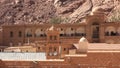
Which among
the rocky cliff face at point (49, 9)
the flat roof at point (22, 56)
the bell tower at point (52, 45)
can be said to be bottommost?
the flat roof at point (22, 56)

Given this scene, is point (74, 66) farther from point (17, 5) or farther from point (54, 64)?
point (17, 5)

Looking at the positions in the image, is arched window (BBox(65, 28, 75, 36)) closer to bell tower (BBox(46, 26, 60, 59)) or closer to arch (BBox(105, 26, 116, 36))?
arch (BBox(105, 26, 116, 36))

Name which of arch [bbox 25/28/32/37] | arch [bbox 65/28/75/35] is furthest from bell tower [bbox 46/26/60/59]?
arch [bbox 25/28/32/37]

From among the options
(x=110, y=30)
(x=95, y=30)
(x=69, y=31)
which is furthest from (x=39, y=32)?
(x=110, y=30)

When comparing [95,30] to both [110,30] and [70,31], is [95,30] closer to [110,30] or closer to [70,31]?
[110,30]

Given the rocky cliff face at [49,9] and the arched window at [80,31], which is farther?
the rocky cliff face at [49,9]

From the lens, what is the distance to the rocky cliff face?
95.7m

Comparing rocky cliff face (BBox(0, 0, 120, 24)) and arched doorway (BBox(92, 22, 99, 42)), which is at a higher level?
rocky cliff face (BBox(0, 0, 120, 24))

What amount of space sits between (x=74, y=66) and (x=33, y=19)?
195 feet

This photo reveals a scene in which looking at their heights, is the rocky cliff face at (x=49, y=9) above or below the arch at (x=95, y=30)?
above

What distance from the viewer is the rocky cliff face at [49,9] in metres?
95.7

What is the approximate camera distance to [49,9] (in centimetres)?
10438

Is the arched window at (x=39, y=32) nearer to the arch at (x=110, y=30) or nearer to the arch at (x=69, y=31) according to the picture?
the arch at (x=69, y=31)

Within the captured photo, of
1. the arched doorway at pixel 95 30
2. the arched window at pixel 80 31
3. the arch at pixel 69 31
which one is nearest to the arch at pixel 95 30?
the arched doorway at pixel 95 30
